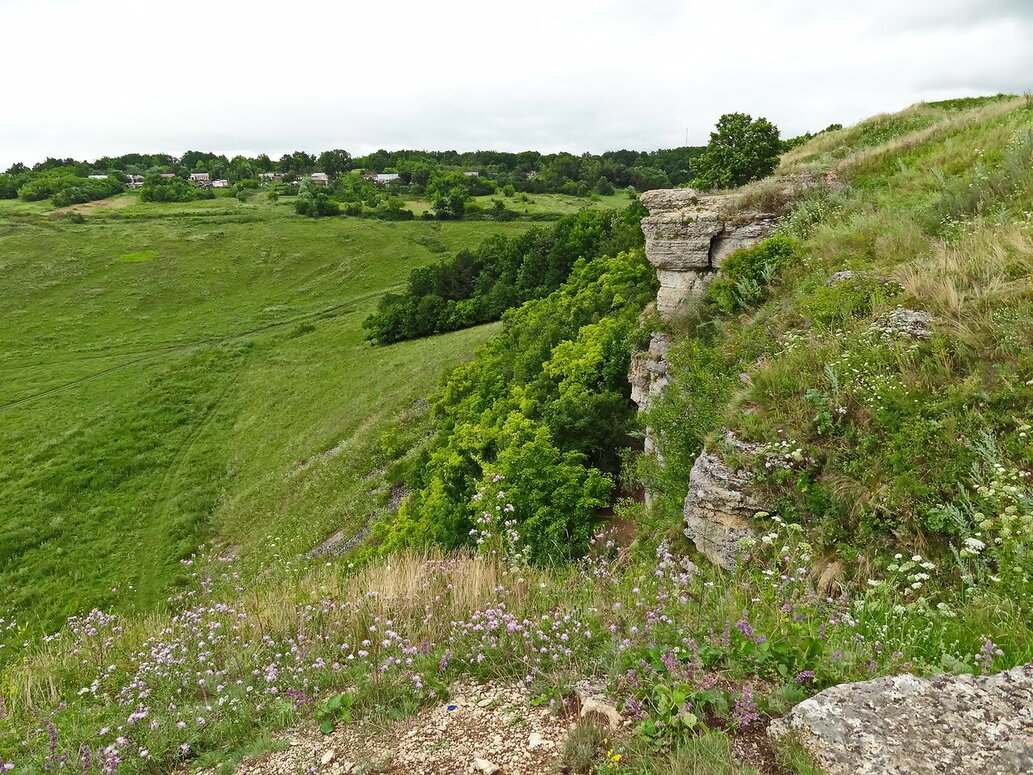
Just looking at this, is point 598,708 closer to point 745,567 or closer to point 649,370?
point 745,567

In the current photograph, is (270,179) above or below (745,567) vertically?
above

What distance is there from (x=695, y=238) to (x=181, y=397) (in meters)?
36.5

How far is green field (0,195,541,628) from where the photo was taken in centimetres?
2233

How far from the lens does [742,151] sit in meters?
20.9

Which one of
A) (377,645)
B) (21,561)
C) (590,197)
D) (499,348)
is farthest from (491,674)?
(590,197)

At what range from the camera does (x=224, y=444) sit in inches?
1267

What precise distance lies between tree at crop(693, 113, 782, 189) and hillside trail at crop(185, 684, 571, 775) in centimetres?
2091

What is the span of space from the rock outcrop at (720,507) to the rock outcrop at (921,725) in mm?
3341

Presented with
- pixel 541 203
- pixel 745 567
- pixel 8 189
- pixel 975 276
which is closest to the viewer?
pixel 745 567

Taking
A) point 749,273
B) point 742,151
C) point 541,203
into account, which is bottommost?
point 749,273

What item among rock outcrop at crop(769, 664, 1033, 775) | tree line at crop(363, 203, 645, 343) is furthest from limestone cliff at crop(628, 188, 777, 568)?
tree line at crop(363, 203, 645, 343)

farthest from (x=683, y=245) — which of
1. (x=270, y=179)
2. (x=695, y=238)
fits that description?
(x=270, y=179)

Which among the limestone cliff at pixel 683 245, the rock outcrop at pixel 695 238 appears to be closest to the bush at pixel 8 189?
the limestone cliff at pixel 683 245

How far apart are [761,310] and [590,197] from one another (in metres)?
A: 114
